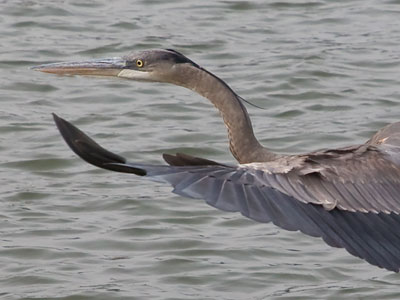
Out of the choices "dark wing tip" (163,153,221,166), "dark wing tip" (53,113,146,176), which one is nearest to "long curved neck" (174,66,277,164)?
"dark wing tip" (163,153,221,166)

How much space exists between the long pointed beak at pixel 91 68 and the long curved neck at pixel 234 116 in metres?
0.48

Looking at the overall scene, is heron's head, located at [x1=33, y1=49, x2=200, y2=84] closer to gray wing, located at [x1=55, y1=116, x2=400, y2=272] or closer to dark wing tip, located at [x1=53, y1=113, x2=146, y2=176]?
gray wing, located at [x1=55, y1=116, x2=400, y2=272]

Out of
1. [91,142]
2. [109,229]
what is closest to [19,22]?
[109,229]

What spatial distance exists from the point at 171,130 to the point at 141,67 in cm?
285

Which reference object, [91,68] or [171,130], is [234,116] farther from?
[171,130]

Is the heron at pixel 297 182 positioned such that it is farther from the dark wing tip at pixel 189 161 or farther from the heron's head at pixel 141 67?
the heron's head at pixel 141 67

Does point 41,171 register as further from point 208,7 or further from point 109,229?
point 208,7

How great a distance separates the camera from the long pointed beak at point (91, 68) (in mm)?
7781

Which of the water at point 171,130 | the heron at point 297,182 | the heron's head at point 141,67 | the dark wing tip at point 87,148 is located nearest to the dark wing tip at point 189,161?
the heron at point 297,182

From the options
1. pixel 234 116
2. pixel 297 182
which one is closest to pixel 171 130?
pixel 234 116

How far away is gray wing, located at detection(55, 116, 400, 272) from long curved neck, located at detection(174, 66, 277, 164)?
0.85 m

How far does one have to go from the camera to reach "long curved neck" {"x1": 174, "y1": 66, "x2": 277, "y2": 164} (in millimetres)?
7473

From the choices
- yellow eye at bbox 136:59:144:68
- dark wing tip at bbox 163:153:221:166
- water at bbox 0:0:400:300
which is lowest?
water at bbox 0:0:400:300

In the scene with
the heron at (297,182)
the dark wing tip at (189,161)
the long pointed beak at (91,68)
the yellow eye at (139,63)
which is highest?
the yellow eye at (139,63)
